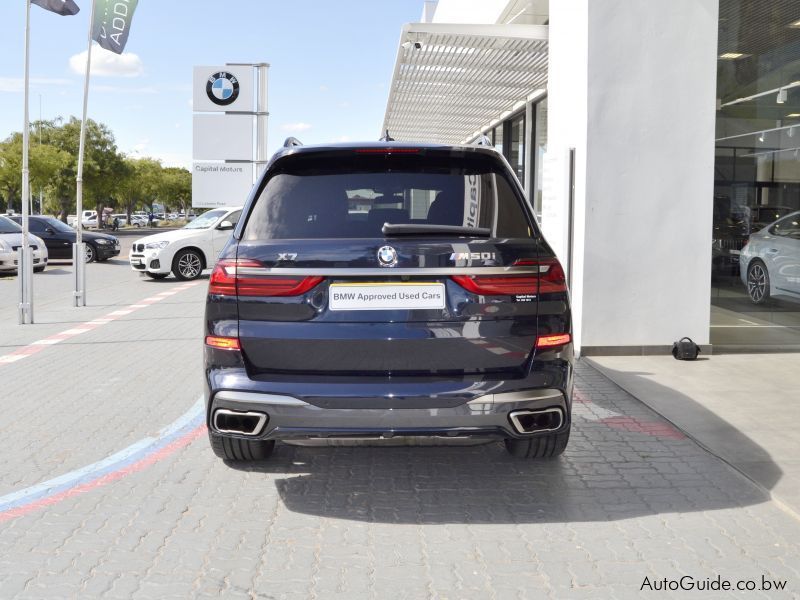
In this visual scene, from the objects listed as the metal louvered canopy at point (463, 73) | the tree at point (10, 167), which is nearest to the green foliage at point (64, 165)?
Result: the tree at point (10, 167)

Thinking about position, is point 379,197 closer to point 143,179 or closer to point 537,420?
point 537,420

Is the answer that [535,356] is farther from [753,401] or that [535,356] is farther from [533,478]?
[753,401]

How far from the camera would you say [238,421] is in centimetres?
441

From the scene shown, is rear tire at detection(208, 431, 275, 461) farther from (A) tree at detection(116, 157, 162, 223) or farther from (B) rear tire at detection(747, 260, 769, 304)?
(A) tree at detection(116, 157, 162, 223)

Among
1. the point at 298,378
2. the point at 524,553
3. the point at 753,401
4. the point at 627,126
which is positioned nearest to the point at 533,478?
the point at 524,553

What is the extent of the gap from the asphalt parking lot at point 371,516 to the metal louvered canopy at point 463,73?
6859mm

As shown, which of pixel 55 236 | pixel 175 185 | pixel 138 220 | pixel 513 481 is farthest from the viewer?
pixel 175 185

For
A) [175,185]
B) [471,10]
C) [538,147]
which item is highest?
[175,185]

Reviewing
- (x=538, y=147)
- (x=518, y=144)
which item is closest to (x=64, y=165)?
(x=518, y=144)

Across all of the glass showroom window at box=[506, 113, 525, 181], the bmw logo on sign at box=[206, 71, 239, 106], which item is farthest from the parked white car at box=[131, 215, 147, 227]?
the bmw logo on sign at box=[206, 71, 239, 106]

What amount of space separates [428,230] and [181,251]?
17619 mm

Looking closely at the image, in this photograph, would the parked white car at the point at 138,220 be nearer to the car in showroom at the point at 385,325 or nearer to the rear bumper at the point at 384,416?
the car in showroom at the point at 385,325

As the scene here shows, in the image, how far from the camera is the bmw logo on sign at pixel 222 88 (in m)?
17.4

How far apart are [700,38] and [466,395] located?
6.03 metres
